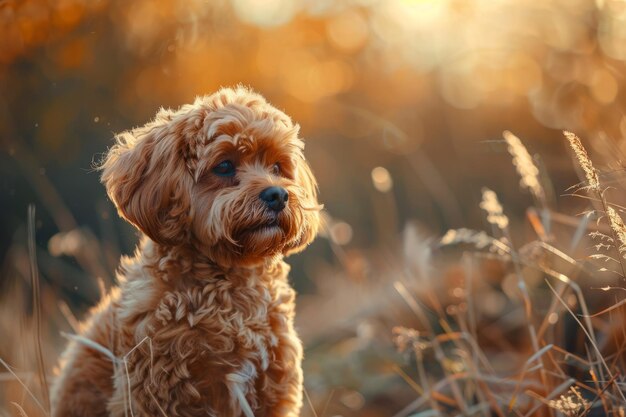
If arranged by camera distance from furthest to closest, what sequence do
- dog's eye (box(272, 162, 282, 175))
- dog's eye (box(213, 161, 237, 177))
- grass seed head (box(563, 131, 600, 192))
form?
dog's eye (box(272, 162, 282, 175)), dog's eye (box(213, 161, 237, 177)), grass seed head (box(563, 131, 600, 192))

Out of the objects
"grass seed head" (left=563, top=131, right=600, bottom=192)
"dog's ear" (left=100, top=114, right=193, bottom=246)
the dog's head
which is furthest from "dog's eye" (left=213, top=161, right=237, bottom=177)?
"grass seed head" (left=563, top=131, right=600, bottom=192)

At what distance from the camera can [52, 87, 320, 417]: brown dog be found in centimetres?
302

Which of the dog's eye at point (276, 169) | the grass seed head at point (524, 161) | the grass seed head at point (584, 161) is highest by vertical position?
the dog's eye at point (276, 169)

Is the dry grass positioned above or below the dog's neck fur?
below

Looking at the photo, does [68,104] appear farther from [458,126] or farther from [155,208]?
[458,126]

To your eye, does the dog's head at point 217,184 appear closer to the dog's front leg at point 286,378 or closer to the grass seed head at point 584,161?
the dog's front leg at point 286,378

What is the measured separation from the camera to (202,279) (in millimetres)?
3238

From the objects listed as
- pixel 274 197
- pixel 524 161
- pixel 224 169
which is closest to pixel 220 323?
pixel 274 197

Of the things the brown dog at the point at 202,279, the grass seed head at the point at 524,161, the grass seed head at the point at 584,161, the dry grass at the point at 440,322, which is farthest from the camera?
the dry grass at the point at 440,322

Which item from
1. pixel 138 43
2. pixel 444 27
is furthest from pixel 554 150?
pixel 138 43

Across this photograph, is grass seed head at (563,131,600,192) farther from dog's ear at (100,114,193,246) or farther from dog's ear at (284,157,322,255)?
dog's ear at (100,114,193,246)

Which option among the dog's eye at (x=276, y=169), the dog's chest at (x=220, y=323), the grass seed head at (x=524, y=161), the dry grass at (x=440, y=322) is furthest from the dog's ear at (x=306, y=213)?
the grass seed head at (x=524, y=161)

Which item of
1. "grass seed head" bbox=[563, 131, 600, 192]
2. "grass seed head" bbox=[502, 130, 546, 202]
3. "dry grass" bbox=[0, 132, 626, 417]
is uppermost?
"grass seed head" bbox=[563, 131, 600, 192]

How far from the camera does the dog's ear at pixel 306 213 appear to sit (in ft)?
11.0
